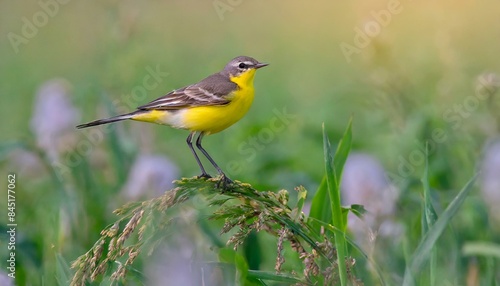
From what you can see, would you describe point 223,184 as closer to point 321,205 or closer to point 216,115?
point 321,205

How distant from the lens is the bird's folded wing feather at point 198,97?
467 centimetres

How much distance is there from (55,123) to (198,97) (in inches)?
70.8

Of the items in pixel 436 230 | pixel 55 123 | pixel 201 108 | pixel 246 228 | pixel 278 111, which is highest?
pixel 246 228

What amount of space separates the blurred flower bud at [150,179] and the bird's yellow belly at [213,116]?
2.82 ft

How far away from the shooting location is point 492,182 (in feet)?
15.9

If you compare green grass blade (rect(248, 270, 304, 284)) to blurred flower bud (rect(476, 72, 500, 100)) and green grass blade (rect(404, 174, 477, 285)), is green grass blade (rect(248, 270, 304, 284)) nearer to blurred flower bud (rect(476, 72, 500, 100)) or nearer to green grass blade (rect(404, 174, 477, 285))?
green grass blade (rect(404, 174, 477, 285))

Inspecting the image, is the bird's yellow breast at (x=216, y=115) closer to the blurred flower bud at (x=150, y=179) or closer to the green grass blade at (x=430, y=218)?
the blurred flower bud at (x=150, y=179)

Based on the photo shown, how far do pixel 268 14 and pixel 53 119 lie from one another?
35.3ft

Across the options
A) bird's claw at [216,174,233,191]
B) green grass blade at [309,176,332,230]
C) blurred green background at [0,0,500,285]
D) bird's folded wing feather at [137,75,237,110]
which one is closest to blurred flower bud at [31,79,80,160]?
blurred green background at [0,0,500,285]

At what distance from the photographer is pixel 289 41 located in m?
15.8

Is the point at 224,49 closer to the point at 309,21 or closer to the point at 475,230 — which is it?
the point at 309,21

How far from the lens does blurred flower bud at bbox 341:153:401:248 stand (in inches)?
185

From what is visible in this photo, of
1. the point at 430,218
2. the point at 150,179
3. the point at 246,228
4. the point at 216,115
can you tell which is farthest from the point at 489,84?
the point at 246,228

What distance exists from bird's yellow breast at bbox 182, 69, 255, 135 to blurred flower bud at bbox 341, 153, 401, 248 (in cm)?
71
